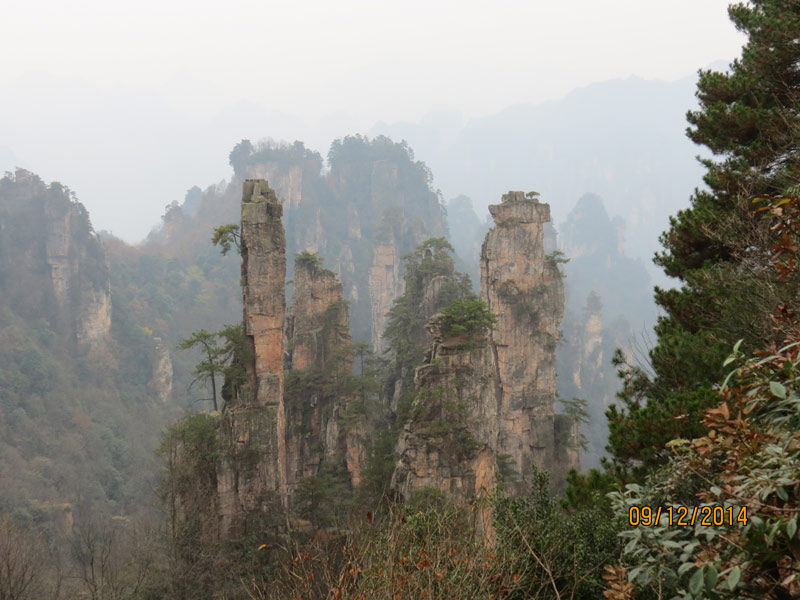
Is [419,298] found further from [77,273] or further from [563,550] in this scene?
[77,273]

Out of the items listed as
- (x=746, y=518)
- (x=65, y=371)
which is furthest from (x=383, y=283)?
(x=746, y=518)

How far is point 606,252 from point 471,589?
9925cm

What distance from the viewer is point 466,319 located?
19.2m

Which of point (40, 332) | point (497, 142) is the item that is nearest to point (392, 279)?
point (40, 332)

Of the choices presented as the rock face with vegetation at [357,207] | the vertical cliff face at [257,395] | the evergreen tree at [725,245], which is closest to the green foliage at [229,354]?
the vertical cliff face at [257,395]

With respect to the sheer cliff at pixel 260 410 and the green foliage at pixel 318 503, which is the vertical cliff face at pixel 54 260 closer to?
the sheer cliff at pixel 260 410

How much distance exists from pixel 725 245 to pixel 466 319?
11984 mm

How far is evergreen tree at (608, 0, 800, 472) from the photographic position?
5969 mm

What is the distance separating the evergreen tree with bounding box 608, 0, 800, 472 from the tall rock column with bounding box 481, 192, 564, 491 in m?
19.6

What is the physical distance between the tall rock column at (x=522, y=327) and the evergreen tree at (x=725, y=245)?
19.6 meters

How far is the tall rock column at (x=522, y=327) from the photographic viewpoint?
28750 mm

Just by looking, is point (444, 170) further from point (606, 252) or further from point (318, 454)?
point (318, 454)
